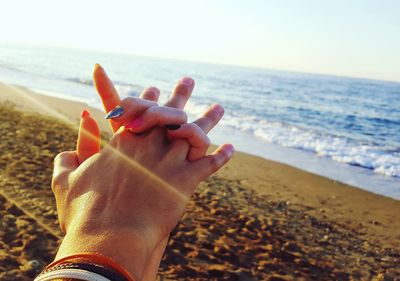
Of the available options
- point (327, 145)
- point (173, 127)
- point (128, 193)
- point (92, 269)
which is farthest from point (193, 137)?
point (327, 145)

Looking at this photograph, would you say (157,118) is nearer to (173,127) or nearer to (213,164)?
(173,127)

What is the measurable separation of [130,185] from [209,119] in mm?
581

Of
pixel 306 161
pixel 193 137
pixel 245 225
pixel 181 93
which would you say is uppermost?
pixel 181 93

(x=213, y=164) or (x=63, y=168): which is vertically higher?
(x=213, y=164)

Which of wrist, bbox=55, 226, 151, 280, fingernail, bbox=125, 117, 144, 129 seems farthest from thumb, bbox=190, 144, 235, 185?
wrist, bbox=55, 226, 151, 280

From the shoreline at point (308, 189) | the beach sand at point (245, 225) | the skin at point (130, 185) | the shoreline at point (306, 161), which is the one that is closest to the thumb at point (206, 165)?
the skin at point (130, 185)

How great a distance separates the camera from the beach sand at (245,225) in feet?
13.7

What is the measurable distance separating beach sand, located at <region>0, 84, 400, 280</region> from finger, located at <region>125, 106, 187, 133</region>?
2.44 m

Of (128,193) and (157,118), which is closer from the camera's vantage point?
(128,193)

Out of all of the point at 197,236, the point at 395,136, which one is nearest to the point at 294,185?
the point at 197,236

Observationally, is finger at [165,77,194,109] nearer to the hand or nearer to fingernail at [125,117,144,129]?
the hand

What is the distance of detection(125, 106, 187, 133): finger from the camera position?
1.53 m

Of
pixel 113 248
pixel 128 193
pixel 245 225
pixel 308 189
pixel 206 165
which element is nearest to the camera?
pixel 113 248

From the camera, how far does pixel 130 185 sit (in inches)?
55.9
